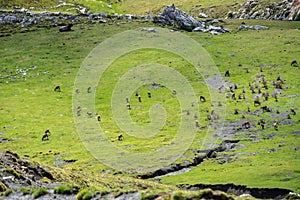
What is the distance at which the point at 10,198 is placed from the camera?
99.0 ft

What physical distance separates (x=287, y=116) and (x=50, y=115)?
3523 cm

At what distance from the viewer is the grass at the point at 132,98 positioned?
52.6 m

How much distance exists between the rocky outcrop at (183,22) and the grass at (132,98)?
4.69 meters

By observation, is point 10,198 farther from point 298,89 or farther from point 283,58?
point 283,58

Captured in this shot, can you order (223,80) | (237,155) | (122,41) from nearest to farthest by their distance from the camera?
(237,155), (223,80), (122,41)

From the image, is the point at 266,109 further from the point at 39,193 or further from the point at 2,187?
the point at 39,193

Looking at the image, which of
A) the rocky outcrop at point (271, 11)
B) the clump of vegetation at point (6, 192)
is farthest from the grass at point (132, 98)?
the rocky outcrop at point (271, 11)

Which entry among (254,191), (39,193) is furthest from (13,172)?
(254,191)

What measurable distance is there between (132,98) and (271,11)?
264 ft

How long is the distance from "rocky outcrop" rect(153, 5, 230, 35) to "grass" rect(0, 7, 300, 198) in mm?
4690

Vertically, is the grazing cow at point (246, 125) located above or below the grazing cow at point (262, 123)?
below

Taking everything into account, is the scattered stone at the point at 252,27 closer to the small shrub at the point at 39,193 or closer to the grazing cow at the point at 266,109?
the grazing cow at the point at 266,109

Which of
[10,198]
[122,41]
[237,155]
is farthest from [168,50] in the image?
A: [10,198]

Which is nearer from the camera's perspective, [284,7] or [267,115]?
[267,115]
